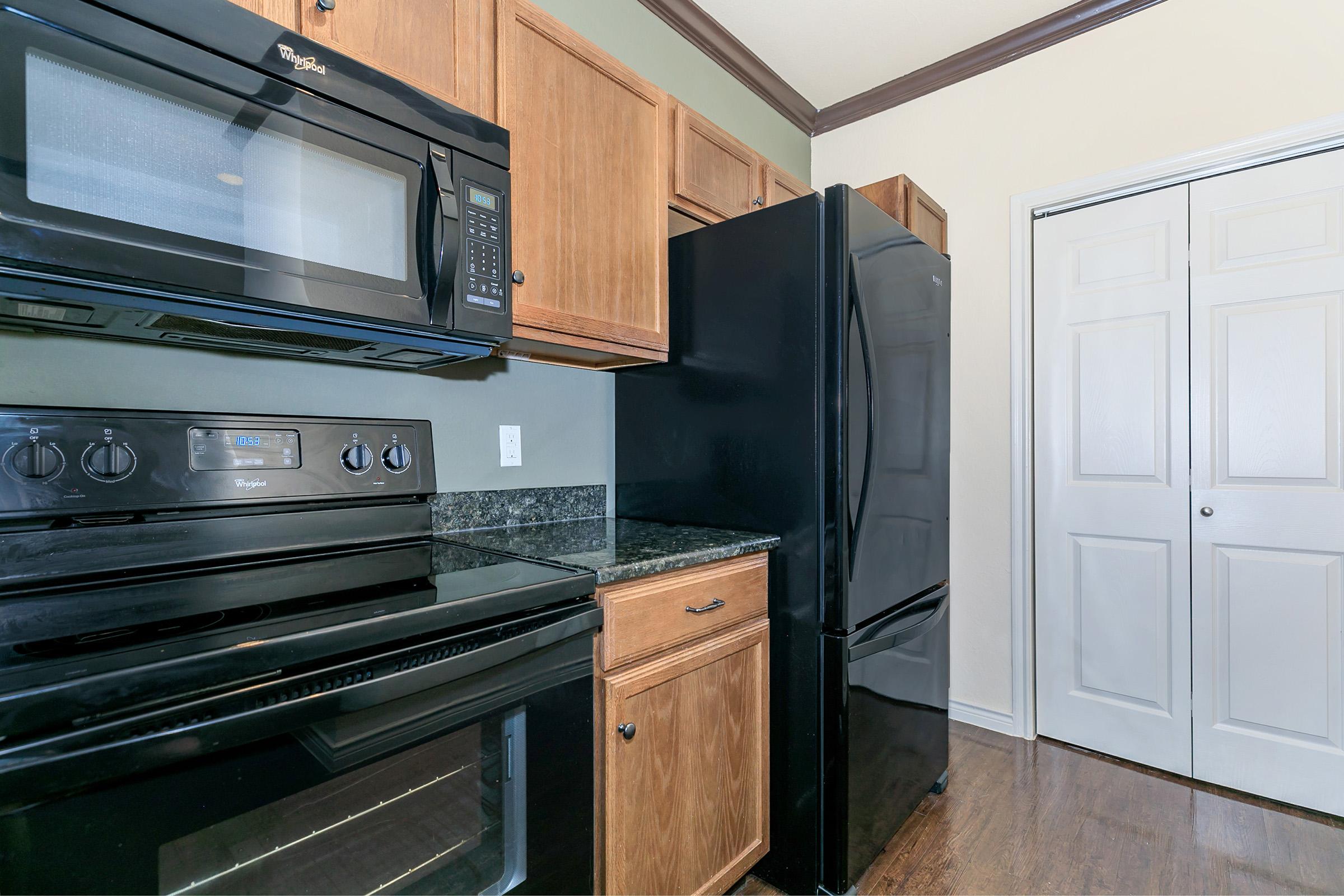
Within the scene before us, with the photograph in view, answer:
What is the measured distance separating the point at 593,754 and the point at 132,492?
3.08ft

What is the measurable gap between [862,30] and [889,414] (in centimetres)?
169

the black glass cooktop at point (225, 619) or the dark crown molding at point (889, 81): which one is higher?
the dark crown molding at point (889, 81)

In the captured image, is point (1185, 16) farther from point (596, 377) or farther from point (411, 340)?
point (411, 340)

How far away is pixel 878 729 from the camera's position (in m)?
1.69

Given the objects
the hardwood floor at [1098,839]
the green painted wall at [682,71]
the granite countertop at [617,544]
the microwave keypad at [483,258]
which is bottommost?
the hardwood floor at [1098,839]

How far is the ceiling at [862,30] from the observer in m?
2.32

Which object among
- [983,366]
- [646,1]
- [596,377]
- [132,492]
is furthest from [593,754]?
[646,1]

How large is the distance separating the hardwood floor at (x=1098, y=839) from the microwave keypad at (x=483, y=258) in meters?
1.63

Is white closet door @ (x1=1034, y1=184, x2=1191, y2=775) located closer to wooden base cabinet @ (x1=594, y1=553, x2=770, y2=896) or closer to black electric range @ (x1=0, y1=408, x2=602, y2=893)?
wooden base cabinet @ (x1=594, y1=553, x2=770, y2=896)

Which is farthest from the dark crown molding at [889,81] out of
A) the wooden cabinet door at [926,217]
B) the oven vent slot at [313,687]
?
the oven vent slot at [313,687]

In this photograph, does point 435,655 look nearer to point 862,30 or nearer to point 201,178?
point 201,178

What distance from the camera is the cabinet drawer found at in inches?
50.2

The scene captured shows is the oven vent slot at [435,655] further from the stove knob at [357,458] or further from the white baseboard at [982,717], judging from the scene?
the white baseboard at [982,717]

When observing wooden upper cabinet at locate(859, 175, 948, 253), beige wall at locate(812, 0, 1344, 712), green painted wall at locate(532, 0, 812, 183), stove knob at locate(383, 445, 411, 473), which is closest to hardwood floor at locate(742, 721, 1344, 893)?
beige wall at locate(812, 0, 1344, 712)
